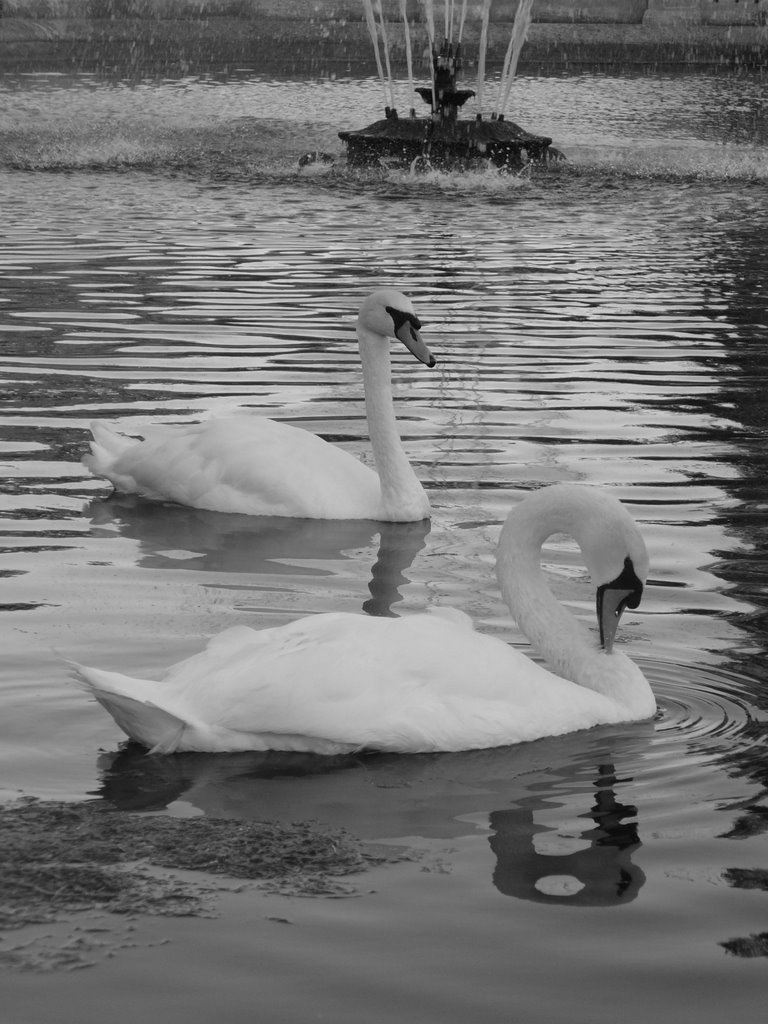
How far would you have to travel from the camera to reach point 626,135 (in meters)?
27.9

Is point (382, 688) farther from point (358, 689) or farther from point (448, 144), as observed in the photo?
point (448, 144)

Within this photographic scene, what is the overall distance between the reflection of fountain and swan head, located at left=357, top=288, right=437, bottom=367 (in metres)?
3.75

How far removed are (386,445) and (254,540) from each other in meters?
0.78

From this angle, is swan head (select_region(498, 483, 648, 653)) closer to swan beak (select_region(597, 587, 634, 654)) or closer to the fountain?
swan beak (select_region(597, 587, 634, 654))

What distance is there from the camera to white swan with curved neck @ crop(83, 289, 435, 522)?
25.2ft

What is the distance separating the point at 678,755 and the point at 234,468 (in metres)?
3.25

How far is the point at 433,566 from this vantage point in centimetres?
707

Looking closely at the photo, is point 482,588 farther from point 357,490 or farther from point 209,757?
point 209,757

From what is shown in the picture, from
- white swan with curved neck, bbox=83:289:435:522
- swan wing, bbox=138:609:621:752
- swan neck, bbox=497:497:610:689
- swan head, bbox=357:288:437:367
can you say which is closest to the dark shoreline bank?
swan head, bbox=357:288:437:367

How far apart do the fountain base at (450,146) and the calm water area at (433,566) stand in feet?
10.9

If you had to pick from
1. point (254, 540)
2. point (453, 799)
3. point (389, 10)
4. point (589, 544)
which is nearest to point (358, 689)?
point (453, 799)

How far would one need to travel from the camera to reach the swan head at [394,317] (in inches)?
318

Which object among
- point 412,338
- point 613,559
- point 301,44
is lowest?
point 613,559

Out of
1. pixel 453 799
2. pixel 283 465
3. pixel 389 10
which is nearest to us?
pixel 453 799
